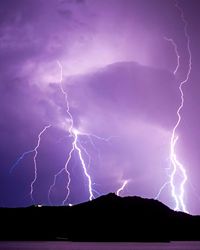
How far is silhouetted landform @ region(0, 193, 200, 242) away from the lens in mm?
176125

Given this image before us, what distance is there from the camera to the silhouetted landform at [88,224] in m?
176

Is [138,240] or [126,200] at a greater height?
[126,200]

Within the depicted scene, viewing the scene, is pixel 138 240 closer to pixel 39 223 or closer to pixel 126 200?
pixel 126 200

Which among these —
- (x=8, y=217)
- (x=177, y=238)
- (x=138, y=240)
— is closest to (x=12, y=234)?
(x=8, y=217)

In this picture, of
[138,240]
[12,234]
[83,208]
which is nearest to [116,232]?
[138,240]

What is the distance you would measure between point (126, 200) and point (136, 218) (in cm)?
1651

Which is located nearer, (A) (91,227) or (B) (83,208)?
(A) (91,227)

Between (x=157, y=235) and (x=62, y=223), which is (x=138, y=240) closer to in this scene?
(x=157, y=235)

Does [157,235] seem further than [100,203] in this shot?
No

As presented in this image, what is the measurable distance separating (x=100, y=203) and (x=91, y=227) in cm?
2004

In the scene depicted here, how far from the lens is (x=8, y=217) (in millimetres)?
182375

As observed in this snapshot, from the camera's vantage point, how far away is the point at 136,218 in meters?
182

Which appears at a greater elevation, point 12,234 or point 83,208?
point 83,208

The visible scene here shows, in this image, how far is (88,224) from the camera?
177500mm
